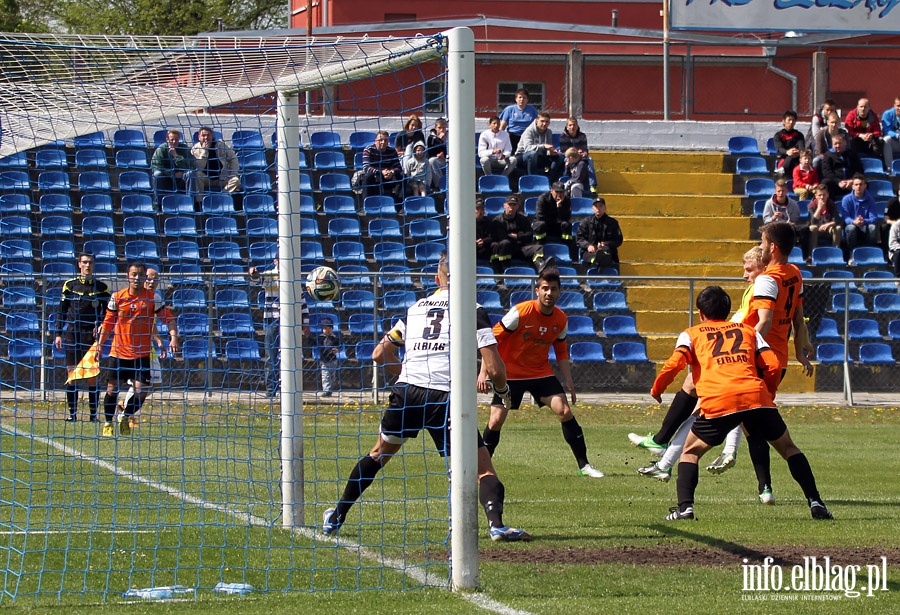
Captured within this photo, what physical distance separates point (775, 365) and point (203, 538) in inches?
167

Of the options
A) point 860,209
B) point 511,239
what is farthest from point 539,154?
point 860,209

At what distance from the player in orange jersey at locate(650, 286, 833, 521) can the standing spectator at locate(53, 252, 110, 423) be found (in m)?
7.57

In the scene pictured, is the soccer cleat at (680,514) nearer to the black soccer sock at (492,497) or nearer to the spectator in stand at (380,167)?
the black soccer sock at (492,497)

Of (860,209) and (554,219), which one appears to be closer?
(554,219)

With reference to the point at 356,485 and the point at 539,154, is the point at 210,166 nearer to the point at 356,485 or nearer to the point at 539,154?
the point at 356,485

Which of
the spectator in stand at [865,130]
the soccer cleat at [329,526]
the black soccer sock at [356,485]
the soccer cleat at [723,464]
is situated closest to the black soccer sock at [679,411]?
the soccer cleat at [723,464]

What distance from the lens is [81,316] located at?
15047 millimetres

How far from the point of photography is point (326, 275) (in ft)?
29.7

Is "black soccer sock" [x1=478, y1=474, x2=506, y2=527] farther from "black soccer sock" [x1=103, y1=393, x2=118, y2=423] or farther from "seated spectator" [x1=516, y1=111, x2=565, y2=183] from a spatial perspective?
"seated spectator" [x1=516, y1=111, x2=565, y2=183]

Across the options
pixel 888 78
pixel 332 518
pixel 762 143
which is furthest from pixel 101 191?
pixel 888 78

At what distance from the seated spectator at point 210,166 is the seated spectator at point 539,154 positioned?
7.62m

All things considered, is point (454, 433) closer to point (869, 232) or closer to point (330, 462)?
point (330, 462)

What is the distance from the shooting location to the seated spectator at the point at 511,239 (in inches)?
779

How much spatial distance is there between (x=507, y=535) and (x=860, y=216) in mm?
16087
